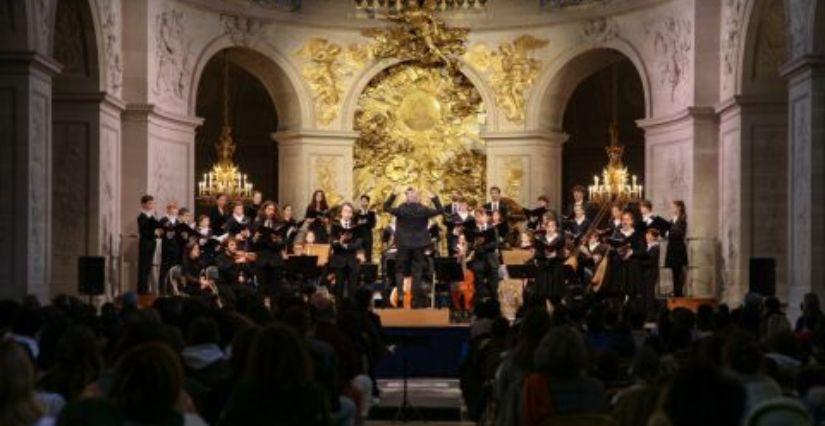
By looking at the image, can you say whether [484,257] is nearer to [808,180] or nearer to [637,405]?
[808,180]

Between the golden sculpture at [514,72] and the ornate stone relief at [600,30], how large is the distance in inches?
39.0

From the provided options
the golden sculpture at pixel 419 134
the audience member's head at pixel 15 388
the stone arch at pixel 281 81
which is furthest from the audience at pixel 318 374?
the golden sculpture at pixel 419 134

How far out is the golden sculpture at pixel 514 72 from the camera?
31188mm

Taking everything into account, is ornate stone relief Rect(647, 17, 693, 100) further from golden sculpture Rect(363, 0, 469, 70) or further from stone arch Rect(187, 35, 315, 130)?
stone arch Rect(187, 35, 315, 130)

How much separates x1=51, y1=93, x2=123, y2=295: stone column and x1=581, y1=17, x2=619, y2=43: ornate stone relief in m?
10.1

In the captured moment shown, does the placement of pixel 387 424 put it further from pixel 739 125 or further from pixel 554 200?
pixel 554 200

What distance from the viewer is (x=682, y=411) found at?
19.2 ft

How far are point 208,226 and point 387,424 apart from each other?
31.9ft

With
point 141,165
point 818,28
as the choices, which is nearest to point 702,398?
point 818,28

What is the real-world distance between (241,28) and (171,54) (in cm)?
244

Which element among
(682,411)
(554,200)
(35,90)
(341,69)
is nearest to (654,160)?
(554,200)

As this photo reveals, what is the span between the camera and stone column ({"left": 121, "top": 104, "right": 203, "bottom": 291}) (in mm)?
26516

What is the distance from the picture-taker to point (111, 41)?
84.3ft

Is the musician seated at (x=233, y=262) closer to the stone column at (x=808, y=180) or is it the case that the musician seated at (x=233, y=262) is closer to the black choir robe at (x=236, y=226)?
the black choir robe at (x=236, y=226)
